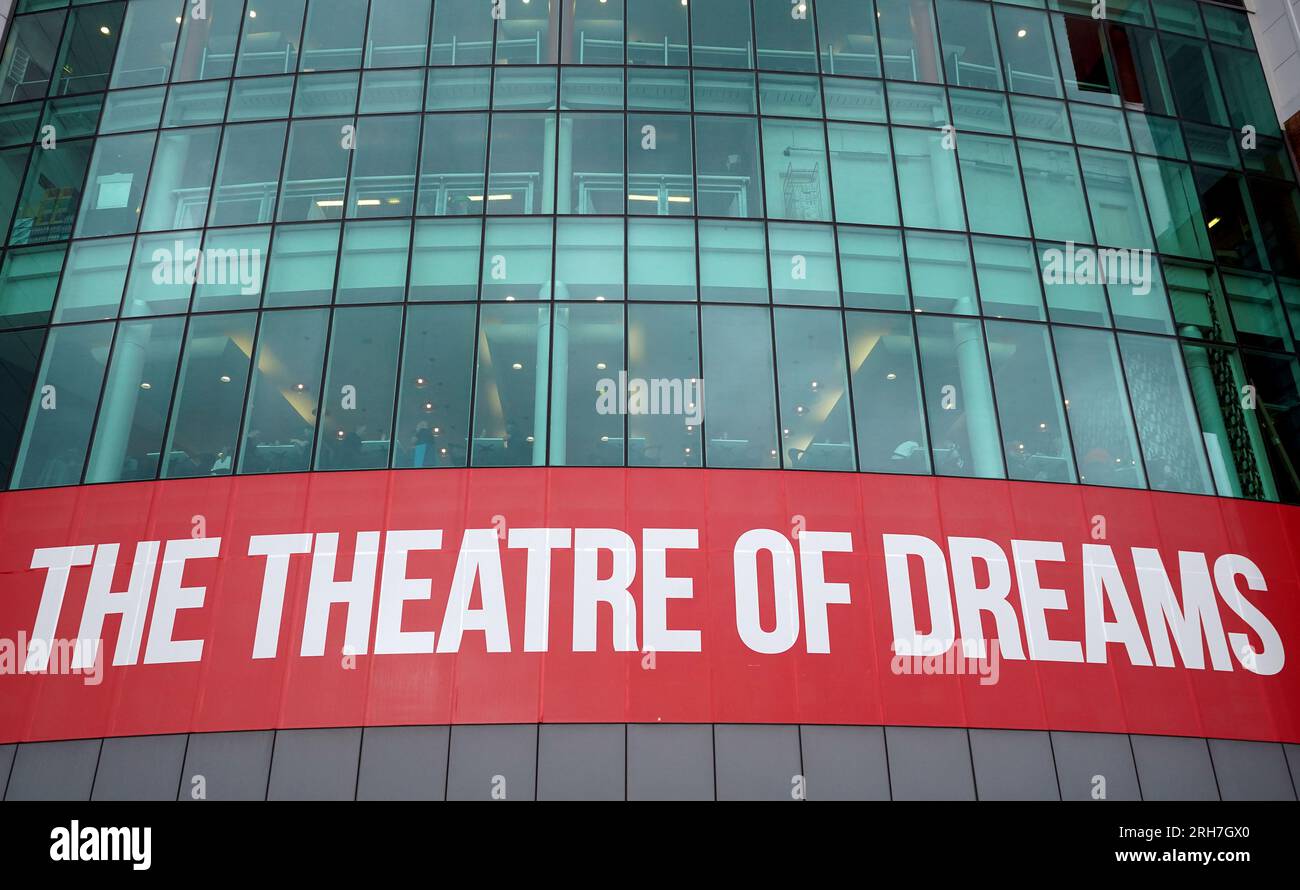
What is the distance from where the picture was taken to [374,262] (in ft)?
72.4

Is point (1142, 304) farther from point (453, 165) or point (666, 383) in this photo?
point (453, 165)

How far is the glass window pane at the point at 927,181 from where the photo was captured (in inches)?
911

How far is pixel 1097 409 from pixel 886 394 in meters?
4.98

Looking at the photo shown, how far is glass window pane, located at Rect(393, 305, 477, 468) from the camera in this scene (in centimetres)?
2009

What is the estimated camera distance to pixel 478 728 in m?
17.8

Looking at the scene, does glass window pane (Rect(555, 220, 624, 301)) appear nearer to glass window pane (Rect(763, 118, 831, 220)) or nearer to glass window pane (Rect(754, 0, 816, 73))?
glass window pane (Rect(763, 118, 831, 220))

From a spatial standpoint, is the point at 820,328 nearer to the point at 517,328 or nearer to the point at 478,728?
the point at 517,328

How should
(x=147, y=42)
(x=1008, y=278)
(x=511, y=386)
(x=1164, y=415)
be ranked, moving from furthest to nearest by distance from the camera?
(x=147, y=42), (x=1008, y=278), (x=1164, y=415), (x=511, y=386)

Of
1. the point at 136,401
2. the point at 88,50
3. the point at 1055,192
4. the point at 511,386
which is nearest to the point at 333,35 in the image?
the point at 88,50

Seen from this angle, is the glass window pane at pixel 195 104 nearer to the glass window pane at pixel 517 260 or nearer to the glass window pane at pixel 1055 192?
the glass window pane at pixel 517 260

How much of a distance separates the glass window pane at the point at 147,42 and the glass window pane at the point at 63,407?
7267 millimetres
